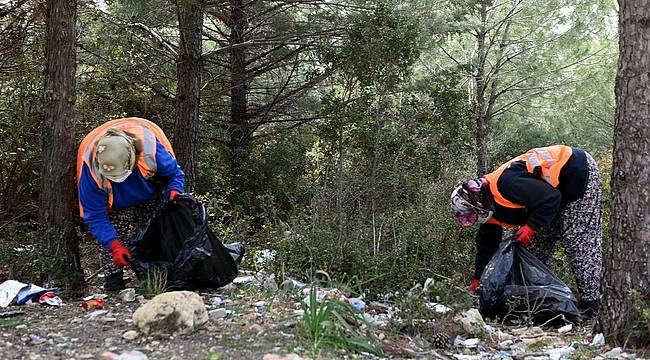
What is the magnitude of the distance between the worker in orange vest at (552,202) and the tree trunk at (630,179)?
0.95 m

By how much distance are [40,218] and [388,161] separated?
4.04 meters

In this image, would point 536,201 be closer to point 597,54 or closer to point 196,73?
point 196,73

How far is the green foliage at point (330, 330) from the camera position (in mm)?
2984

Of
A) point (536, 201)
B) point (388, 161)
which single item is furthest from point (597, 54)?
point (536, 201)

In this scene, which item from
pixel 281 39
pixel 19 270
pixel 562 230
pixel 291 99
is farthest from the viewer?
pixel 291 99

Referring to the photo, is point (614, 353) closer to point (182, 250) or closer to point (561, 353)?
point (561, 353)

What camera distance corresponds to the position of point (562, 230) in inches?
191

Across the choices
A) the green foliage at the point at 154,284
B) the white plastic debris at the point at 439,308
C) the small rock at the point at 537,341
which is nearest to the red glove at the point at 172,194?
the green foliage at the point at 154,284

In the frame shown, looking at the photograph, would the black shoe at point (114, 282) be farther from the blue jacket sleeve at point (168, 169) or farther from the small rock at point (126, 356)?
the small rock at point (126, 356)

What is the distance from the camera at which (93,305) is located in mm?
3826

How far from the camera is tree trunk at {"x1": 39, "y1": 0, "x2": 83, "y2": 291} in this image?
174 inches

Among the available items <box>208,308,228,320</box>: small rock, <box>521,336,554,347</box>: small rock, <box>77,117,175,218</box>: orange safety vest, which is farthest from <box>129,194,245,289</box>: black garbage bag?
<box>521,336,554,347</box>: small rock

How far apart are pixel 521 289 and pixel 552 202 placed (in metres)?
0.65

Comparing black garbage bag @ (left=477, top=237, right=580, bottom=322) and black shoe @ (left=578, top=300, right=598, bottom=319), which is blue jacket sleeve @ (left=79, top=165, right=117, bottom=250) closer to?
black garbage bag @ (left=477, top=237, right=580, bottom=322)
